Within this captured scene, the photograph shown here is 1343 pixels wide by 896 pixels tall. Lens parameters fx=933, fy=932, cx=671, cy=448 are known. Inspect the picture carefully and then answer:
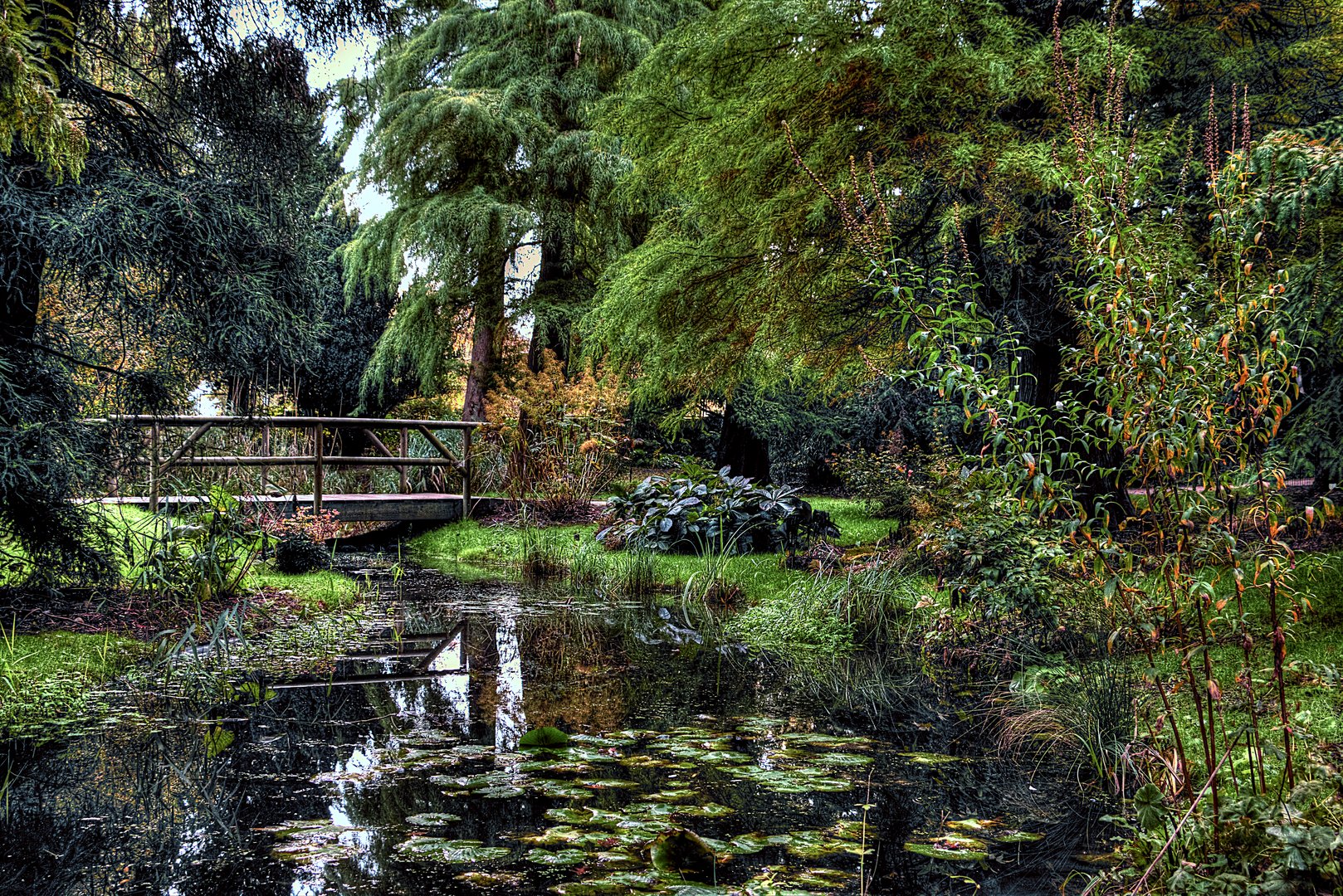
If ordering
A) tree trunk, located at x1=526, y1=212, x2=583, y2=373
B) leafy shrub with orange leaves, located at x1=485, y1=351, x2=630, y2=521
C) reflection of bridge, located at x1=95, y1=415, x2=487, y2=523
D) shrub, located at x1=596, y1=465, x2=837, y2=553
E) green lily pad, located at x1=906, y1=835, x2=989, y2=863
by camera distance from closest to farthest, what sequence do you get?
green lily pad, located at x1=906, y1=835, x2=989, y2=863 → shrub, located at x1=596, y1=465, x2=837, y2=553 → reflection of bridge, located at x1=95, y1=415, x2=487, y2=523 → leafy shrub with orange leaves, located at x1=485, y1=351, x2=630, y2=521 → tree trunk, located at x1=526, y1=212, x2=583, y2=373

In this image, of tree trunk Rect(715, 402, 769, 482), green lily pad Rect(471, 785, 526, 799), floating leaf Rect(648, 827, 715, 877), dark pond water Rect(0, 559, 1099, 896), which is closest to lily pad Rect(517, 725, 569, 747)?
dark pond water Rect(0, 559, 1099, 896)

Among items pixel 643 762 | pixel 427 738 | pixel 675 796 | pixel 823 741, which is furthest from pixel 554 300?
pixel 675 796

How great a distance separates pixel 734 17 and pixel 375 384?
12.6 metres

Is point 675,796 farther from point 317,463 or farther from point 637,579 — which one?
point 317,463

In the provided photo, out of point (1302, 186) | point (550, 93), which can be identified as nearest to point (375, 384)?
point (550, 93)

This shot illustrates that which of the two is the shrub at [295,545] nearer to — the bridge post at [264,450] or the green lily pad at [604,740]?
the bridge post at [264,450]

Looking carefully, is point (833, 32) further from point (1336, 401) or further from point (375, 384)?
point (375, 384)

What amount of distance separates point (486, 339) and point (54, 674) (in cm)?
1057

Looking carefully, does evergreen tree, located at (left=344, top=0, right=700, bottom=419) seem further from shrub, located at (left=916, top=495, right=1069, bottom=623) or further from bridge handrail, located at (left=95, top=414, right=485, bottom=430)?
shrub, located at (left=916, top=495, right=1069, bottom=623)

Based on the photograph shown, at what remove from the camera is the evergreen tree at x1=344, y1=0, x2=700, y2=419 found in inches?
539

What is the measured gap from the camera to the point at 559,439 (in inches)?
490

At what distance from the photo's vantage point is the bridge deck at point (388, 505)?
10.5m

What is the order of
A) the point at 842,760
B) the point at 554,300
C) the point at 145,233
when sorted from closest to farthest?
the point at 842,760 → the point at 145,233 → the point at 554,300

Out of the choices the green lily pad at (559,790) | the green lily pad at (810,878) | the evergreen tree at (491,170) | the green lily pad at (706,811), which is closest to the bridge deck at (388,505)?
the evergreen tree at (491,170)
